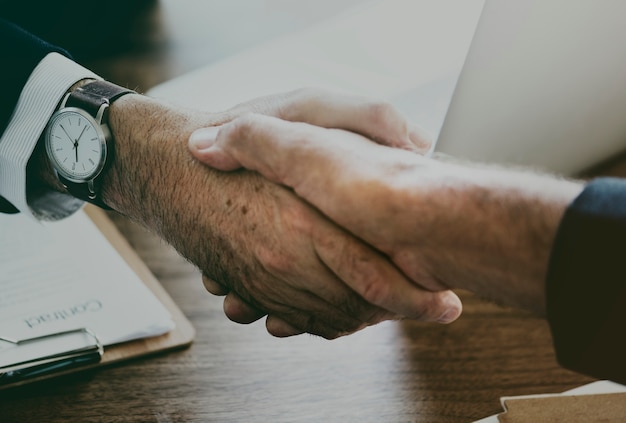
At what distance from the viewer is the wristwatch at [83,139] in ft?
2.42

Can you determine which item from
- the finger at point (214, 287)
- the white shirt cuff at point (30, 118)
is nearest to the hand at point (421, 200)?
the finger at point (214, 287)

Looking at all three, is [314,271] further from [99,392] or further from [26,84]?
[26,84]

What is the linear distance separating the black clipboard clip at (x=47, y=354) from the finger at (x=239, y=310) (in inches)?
5.7

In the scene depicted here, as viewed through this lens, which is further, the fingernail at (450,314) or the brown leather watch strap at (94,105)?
the brown leather watch strap at (94,105)

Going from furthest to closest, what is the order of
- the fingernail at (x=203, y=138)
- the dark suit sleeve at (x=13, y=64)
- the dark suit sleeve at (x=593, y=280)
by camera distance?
the dark suit sleeve at (x=13, y=64), the fingernail at (x=203, y=138), the dark suit sleeve at (x=593, y=280)

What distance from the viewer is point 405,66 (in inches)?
36.3

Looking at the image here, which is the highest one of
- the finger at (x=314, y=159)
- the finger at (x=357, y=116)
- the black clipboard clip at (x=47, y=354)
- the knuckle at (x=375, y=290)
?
the finger at (x=357, y=116)

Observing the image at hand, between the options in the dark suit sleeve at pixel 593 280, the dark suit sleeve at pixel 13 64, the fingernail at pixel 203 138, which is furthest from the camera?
the dark suit sleeve at pixel 13 64

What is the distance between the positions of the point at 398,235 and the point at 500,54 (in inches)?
14.2

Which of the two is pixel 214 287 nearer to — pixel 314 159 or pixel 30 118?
pixel 314 159

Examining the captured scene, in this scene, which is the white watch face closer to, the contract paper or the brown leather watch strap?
the brown leather watch strap

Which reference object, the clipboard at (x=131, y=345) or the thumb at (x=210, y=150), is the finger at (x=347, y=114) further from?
the clipboard at (x=131, y=345)

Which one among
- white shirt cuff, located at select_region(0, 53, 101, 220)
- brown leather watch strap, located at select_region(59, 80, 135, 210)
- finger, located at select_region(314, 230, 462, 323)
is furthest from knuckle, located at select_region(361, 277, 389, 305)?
white shirt cuff, located at select_region(0, 53, 101, 220)

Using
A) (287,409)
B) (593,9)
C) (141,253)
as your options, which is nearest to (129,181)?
(141,253)
